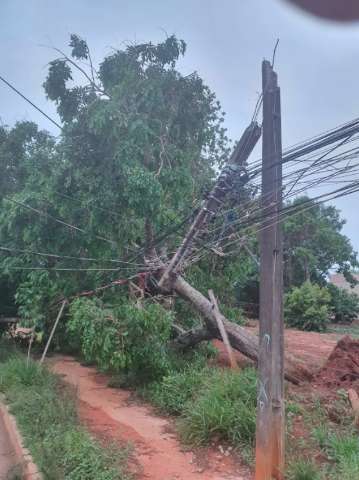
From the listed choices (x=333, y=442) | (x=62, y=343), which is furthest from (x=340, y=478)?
(x=62, y=343)

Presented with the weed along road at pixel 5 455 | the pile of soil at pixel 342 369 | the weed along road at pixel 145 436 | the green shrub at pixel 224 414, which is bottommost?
the weed along road at pixel 5 455

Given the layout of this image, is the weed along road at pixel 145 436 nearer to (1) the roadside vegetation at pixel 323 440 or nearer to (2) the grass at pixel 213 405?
(2) the grass at pixel 213 405

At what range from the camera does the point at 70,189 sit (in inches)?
365

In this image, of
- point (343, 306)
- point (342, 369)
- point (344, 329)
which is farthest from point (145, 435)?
point (343, 306)

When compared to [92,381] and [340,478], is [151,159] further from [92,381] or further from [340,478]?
[340,478]

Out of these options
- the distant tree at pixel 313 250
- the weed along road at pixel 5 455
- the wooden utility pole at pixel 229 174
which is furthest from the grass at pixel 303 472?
the distant tree at pixel 313 250

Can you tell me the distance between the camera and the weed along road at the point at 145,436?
525cm

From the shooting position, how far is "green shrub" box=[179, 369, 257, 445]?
5918mm

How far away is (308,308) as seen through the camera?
66.3 ft

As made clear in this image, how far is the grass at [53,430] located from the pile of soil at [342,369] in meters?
3.99

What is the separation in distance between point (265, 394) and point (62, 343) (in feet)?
29.7

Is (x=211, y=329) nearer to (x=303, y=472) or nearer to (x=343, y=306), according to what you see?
(x=303, y=472)

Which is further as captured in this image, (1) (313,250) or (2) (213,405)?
(1) (313,250)

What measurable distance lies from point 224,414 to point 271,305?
2.05 meters
